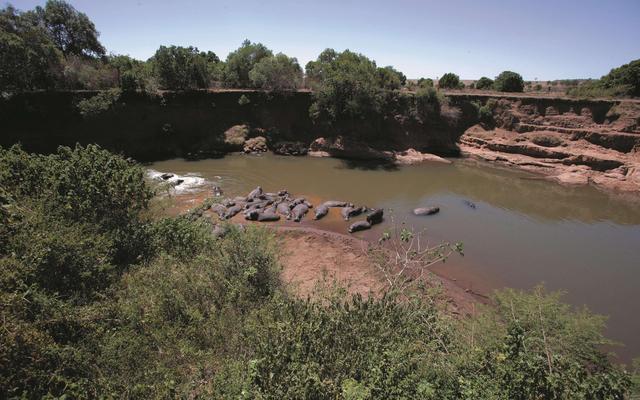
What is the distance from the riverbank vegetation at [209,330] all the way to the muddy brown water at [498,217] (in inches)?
208

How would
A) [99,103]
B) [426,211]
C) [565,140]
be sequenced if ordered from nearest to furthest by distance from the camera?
1. [426,211]
2. [99,103]
3. [565,140]

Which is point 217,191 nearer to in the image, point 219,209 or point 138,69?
point 219,209

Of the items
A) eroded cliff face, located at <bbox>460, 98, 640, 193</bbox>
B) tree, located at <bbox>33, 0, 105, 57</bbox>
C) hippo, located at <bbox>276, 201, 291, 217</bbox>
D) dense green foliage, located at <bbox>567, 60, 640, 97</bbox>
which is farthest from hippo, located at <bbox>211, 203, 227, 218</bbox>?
dense green foliage, located at <bbox>567, 60, 640, 97</bbox>

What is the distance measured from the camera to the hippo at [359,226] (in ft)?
66.8

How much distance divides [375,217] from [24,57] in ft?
101

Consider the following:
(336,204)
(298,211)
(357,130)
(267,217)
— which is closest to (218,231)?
(267,217)

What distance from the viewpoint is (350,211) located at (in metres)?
22.3

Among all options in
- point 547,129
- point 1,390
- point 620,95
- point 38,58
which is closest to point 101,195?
point 1,390

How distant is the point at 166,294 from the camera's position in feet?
31.1

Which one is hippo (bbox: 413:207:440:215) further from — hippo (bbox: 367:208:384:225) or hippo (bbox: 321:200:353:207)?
hippo (bbox: 321:200:353:207)

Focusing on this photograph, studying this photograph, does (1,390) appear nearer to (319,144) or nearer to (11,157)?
(11,157)

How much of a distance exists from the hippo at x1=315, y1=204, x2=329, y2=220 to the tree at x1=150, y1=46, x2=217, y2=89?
23659 mm

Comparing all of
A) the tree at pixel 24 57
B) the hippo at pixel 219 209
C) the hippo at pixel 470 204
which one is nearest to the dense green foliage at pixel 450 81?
the hippo at pixel 470 204

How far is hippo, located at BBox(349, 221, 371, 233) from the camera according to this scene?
20375 mm
